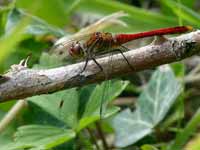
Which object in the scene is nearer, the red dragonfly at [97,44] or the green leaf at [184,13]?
the red dragonfly at [97,44]

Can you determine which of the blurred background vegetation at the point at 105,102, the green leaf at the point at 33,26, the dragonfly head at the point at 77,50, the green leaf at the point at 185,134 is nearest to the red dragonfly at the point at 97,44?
the dragonfly head at the point at 77,50

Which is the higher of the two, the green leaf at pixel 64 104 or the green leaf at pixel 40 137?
the green leaf at pixel 64 104

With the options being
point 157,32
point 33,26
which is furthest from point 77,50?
point 33,26

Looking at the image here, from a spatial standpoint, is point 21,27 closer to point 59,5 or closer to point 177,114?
point 177,114

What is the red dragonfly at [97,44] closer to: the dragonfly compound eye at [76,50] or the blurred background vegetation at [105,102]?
the dragonfly compound eye at [76,50]

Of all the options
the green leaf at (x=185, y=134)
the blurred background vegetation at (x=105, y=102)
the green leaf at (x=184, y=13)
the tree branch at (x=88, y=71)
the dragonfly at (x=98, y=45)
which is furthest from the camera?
the green leaf at (x=184, y=13)

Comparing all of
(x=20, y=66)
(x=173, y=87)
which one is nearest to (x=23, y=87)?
(x=20, y=66)
